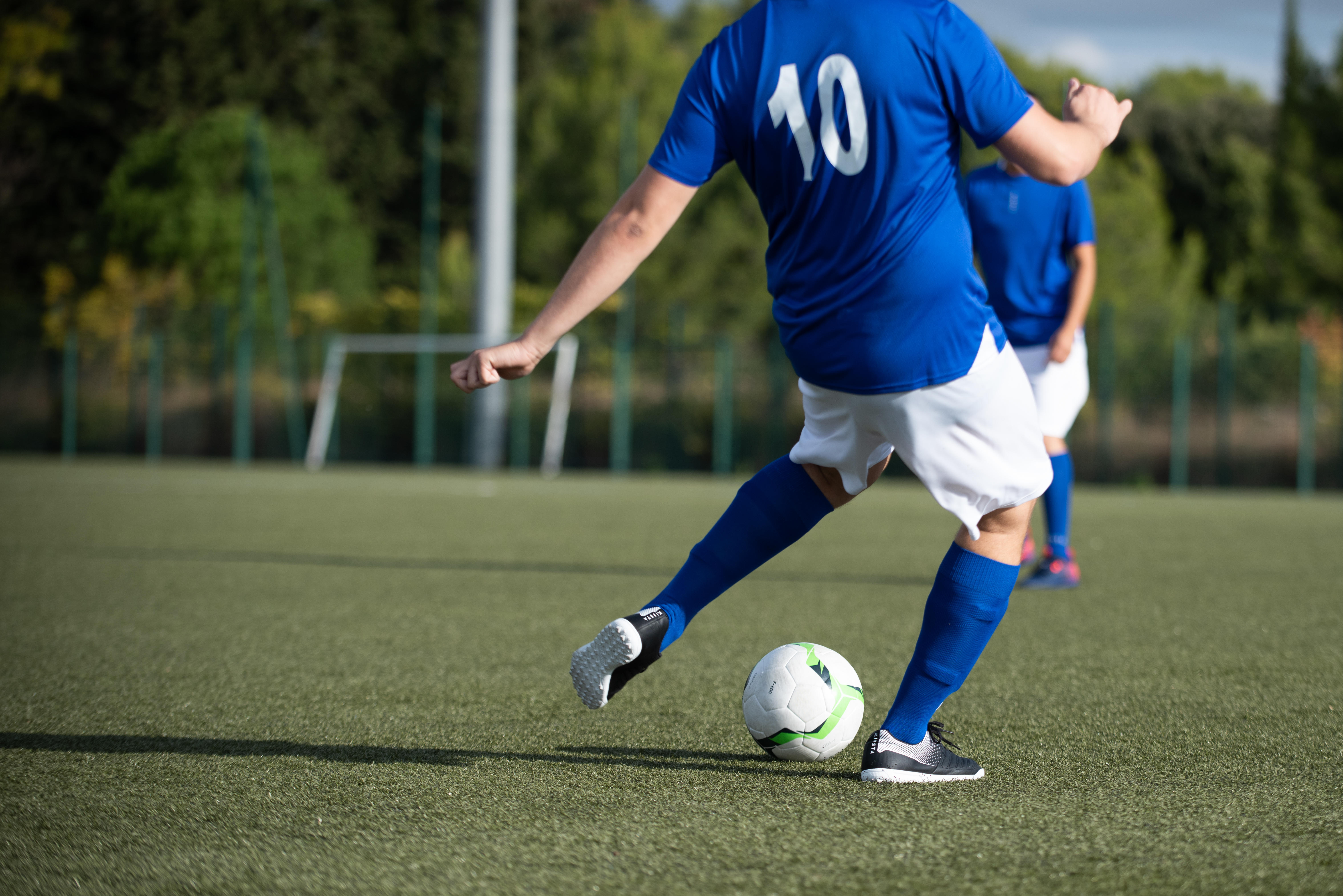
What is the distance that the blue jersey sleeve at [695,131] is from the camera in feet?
7.80

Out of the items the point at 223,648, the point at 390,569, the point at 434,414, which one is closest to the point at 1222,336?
the point at 434,414

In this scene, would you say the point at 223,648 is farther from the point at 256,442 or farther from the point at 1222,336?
the point at 256,442

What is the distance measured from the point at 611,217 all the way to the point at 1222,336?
51.2ft

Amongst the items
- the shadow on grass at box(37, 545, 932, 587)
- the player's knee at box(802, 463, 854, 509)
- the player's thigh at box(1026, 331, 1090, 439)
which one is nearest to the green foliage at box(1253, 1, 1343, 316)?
the player's thigh at box(1026, 331, 1090, 439)

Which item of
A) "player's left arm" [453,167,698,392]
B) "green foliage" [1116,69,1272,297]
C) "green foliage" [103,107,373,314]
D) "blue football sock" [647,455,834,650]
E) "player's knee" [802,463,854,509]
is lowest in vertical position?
"blue football sock" [647,455,834,650]

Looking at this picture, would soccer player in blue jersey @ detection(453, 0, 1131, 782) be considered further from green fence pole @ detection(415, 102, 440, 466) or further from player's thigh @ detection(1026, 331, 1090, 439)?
green fence pole @ detection(415, 102, 440, 466)

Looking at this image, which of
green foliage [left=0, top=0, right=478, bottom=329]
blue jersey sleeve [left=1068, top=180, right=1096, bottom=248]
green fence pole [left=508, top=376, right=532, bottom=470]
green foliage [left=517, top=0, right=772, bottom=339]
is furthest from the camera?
green foliage [left=517, top=0, right=772, bottom=339]

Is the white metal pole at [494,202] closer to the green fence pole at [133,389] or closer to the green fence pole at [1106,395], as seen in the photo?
the green fence pole at [133,389]

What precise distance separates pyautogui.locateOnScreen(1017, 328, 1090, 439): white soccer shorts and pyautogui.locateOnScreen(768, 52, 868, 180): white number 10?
341 centimetres

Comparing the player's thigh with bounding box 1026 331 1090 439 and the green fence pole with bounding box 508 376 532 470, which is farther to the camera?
the green fence pole with bounding box 508 376 532 470

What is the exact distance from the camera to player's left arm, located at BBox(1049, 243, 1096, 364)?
5367 millimetres

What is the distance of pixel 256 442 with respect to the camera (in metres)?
20.3

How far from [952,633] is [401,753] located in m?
1.17

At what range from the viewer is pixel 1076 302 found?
539cm
